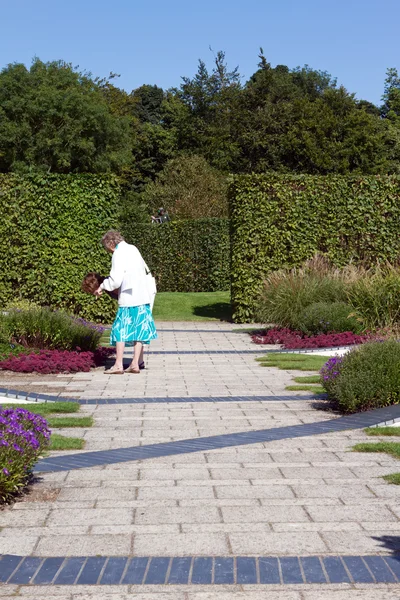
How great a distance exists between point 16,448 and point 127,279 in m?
6.36

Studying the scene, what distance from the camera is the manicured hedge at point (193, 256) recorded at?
29688 mm

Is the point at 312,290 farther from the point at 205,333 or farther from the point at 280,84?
the point at 280,84

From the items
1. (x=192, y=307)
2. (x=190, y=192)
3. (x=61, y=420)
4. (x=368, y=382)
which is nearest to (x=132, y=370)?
(x=61, y=420)

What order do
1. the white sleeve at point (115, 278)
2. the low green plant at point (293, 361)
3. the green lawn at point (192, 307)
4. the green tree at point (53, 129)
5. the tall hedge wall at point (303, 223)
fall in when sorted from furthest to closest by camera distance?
the green tree at point (53, 129), the green lawn at point (192, 307), the tall hedge wall at point (303, 223), the low green plant at point (293, 361), the white sleeve at point (115, 278)

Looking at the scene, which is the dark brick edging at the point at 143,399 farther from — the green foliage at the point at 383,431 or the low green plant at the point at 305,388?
the green foliage at the point at 383,431

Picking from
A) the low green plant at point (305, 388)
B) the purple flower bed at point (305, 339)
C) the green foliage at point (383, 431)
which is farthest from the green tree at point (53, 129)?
the green foliage at point (383, 431)

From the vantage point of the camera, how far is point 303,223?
66.6 ft

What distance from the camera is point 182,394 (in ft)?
32.8

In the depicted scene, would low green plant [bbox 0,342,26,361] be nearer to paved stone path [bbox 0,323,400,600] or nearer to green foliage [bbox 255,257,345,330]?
paved stone path [bbox 0,323,400,600]

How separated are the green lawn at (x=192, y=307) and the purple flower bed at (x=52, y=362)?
8.81m

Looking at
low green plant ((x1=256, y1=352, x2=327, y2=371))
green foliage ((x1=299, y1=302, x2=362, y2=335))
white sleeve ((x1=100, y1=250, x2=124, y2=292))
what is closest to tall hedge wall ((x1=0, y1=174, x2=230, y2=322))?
green foliage ((x1=299, y1=302, x2=362, y2=335))

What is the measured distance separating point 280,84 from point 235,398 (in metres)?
55.1

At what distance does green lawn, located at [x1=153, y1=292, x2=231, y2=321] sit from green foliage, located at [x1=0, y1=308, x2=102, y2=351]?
8189 mm

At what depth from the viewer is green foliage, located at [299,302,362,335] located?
1534cm
